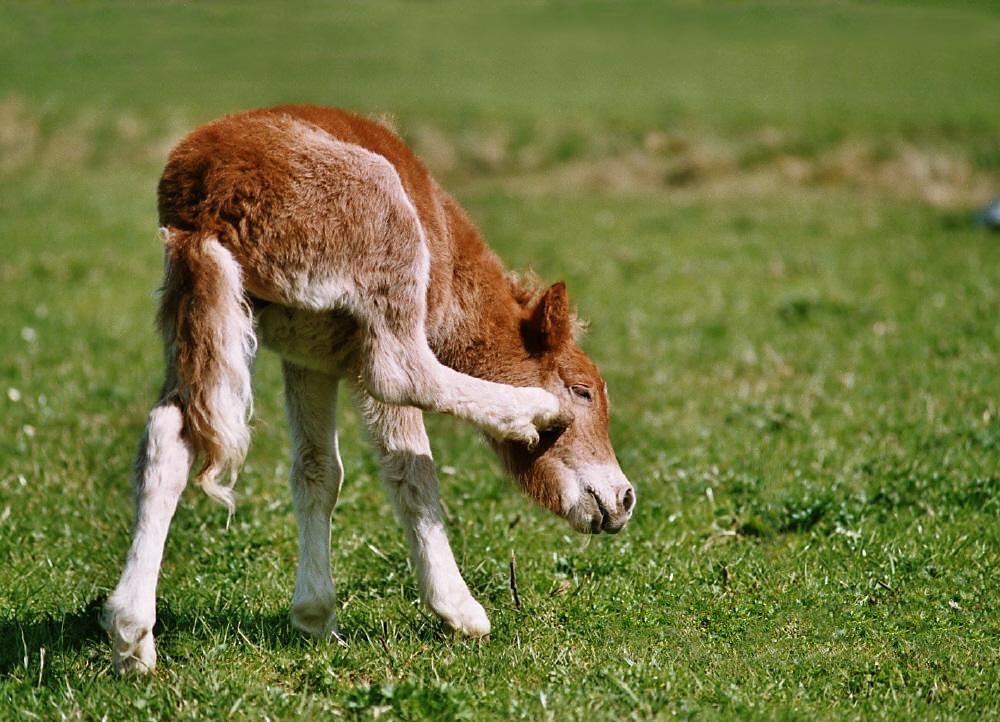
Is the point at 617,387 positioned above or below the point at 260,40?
above

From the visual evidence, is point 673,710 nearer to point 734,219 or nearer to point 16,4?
point 734,219

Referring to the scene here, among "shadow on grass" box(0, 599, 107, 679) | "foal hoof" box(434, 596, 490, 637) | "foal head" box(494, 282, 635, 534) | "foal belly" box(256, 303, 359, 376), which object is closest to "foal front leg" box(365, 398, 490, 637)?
"foal hoof" box(434, 596, 490, 637)

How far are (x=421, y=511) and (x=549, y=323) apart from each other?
0.99 metres

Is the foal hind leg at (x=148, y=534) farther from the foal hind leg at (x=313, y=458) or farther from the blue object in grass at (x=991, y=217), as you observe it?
the blue object in grass at (x=991, y=217)

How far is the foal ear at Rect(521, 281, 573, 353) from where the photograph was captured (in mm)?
5363

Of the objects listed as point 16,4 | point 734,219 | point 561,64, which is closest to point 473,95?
point 561,64

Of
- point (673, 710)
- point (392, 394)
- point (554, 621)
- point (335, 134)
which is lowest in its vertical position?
point (554, 621)

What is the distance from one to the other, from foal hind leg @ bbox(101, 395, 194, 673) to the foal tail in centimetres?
7

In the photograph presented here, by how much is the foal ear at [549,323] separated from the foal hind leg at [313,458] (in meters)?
0.90

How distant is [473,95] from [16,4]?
18.0 metres

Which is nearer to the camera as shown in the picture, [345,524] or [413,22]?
[345,524]

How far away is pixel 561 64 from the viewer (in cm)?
3253

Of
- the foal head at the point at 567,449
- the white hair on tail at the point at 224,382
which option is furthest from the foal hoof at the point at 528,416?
the white hair on tail at the point at 224,382

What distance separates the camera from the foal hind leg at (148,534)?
14.0 ft
